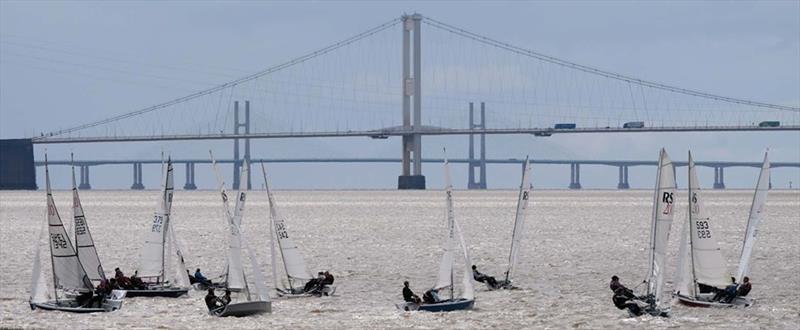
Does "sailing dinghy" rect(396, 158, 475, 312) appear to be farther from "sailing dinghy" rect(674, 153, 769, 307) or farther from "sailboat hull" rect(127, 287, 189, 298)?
"sailboat hull" rect(127, 287, 189, 298)

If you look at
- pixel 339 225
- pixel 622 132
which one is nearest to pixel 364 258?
pixel 339 225

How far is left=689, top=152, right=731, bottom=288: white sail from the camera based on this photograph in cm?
2211

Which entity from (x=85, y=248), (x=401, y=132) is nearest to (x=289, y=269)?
(x=85, y=248)

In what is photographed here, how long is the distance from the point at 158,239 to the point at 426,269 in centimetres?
660

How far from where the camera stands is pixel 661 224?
20.4 meters

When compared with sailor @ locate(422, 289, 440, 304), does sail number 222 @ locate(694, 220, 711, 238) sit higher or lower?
higher

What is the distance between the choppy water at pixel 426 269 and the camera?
20.3m

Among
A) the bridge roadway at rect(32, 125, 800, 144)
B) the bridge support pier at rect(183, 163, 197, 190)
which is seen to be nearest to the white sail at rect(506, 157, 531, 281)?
the bridge roadway at rect(32, 125, 800, 144)

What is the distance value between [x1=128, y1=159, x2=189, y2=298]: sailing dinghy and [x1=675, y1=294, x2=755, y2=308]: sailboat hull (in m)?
7.29

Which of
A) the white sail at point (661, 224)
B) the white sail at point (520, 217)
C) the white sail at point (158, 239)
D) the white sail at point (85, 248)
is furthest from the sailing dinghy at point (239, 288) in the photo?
the white sail at point (520, 217)

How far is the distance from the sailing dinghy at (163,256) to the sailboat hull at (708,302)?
23.9 feet

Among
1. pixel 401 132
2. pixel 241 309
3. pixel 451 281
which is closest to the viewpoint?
pixel 241 309

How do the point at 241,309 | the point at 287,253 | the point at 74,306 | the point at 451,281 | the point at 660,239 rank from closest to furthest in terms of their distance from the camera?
the point at 660,239, the point at 241,309, the point at 74,306, the point at 451,281, the point at 287,253

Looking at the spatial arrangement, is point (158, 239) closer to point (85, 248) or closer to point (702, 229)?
point (85, 248)
